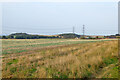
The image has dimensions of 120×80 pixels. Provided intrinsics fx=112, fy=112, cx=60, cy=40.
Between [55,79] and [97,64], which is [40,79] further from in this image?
[97,64]

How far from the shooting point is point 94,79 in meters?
5.46

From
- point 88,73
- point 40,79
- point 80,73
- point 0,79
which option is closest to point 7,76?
point 0,79

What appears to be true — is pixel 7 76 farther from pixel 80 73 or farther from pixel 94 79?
pixel 94 79

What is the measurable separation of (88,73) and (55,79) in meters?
2.03

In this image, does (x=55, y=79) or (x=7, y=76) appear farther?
(x=7, y=76)

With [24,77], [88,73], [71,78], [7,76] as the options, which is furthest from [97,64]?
[7,76]

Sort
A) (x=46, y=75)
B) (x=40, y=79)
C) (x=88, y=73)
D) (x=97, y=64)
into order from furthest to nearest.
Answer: (x=97, y=64)
(x=88, y=73)
(x=46, y=75)
(x=40, y=79)

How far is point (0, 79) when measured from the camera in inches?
214

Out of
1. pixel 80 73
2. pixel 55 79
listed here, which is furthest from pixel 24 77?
pixel 80 73

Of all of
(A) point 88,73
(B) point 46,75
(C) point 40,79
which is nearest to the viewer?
(C) point 40,79

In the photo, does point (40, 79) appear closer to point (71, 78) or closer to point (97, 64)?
point (71, 78)

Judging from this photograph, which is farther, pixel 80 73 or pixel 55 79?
pixel 80 73

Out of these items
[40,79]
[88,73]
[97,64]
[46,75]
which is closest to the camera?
[40,79]

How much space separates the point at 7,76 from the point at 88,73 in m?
4.33
